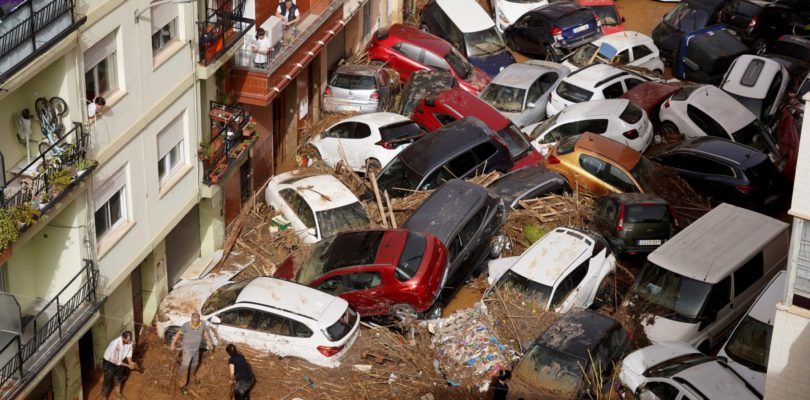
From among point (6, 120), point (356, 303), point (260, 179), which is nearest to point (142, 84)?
point (6, 120)

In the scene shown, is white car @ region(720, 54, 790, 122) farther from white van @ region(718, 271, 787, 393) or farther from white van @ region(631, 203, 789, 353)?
white van @ region(718, 271, 787, 393)

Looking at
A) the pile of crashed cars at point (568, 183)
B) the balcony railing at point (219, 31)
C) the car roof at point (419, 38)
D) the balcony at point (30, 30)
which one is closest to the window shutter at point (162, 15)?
the balcony railing at point (219, 31)

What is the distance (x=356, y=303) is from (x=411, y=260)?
1.22 m

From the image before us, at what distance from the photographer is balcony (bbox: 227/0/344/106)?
2377cm

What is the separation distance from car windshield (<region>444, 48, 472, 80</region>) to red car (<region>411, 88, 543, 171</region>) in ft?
9.22

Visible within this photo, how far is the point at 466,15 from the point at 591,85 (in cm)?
546

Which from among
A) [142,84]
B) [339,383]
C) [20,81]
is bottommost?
[339,383]

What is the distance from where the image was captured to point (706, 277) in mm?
20281

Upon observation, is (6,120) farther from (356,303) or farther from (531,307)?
(531,307)

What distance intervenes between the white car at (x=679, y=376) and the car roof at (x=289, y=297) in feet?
16.2

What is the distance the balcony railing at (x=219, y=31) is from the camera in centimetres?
2172

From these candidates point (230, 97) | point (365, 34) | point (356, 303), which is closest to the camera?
point (356, 303)

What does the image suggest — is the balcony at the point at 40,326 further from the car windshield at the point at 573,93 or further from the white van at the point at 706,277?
the car windshield at the point at 573,93

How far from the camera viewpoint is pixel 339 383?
63.6 feet
